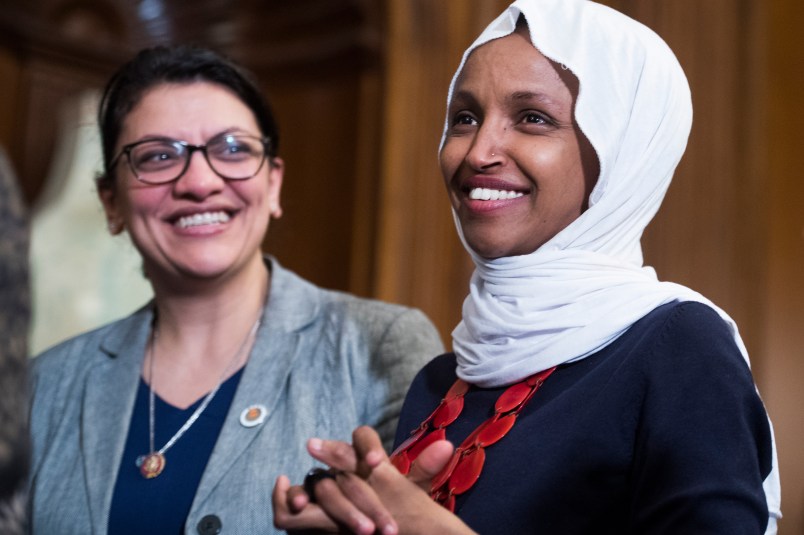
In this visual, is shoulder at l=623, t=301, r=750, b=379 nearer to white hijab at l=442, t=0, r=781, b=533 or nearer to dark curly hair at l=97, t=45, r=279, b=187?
white hijab at l=442, t=0, r=781, b=533

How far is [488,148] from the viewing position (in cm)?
125

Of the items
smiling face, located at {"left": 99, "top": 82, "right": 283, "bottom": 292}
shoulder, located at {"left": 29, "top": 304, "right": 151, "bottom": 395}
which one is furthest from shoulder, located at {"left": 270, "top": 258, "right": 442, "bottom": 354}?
shoulder, located at {"left": 29, "top": 304, "right": 151, "bottom": 395}

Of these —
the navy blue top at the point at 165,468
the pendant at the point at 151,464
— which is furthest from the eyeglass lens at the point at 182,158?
the pendant at the point at 151,464

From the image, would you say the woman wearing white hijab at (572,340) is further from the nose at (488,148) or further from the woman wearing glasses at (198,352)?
the woman wearing glasses at (198,352)

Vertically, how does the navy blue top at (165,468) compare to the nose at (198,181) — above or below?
below

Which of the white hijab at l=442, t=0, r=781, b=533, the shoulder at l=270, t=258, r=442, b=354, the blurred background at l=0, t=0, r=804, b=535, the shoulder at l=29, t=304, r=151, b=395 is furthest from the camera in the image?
the blurred background at l=0, t=0, r=804, b=535

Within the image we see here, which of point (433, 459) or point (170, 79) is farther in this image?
point (170, 79)

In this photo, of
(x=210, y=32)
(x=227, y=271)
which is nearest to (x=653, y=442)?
(x=227, y=271)

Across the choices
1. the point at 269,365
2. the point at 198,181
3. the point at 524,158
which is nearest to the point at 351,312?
the point at 269,365

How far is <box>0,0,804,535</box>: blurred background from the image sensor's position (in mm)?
2514

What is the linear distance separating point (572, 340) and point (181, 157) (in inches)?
43.3

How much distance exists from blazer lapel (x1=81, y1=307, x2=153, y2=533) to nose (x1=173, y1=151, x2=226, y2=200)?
0.34 metres

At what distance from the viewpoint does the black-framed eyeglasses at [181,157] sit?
6.56 feet

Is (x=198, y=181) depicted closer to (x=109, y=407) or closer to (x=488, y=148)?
(x=109, y=407)
